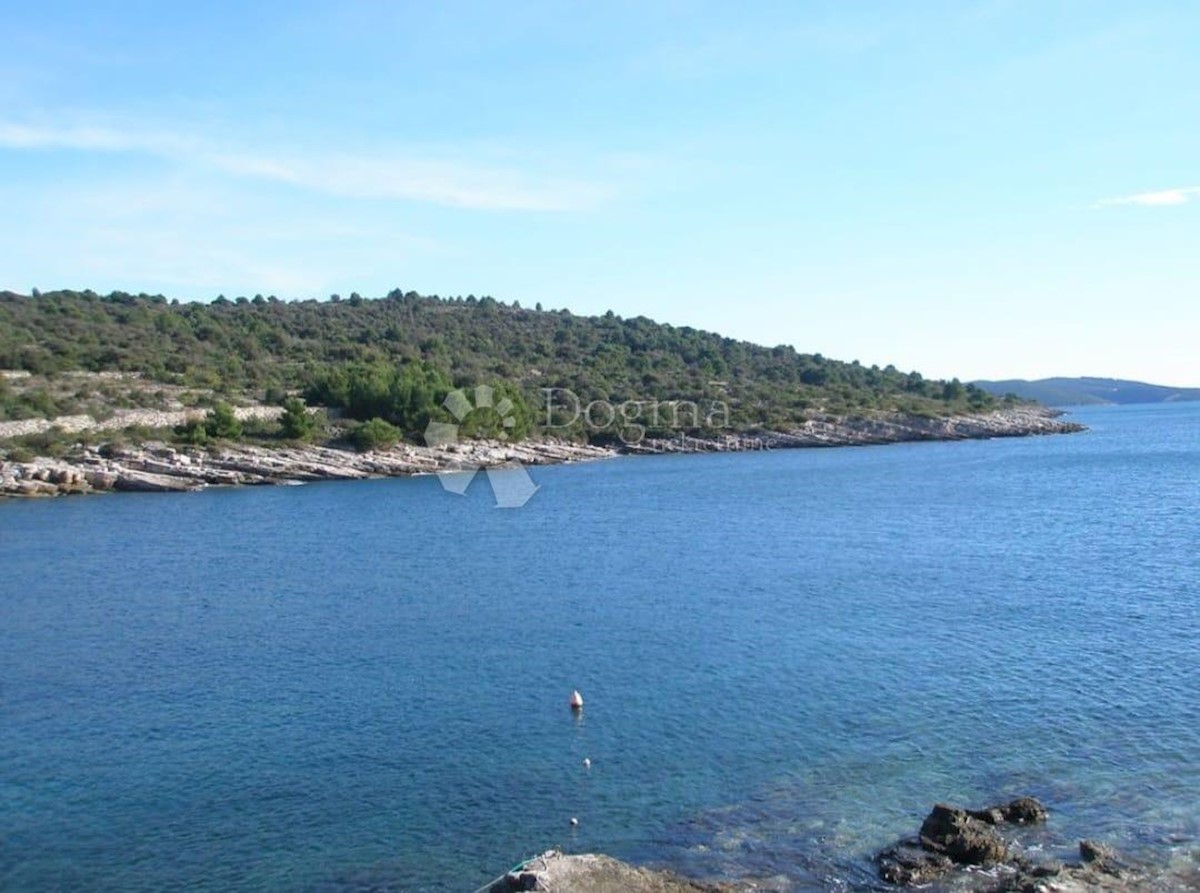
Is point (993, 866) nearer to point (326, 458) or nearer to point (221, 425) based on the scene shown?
point (326, 458)

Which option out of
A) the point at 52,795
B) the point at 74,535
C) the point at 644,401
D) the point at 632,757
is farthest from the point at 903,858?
the point at 644,401

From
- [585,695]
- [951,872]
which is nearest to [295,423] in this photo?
[585,695]

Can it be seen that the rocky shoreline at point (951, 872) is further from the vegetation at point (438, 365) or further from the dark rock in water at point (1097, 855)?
the vegetation at point (438, 365)

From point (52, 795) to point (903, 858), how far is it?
511 inches

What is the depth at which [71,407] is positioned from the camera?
75.6 meters

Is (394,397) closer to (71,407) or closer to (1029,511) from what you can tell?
(71,407)

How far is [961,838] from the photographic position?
13586mm

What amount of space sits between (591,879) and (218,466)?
64.5 m

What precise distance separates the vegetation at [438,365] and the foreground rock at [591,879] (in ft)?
224

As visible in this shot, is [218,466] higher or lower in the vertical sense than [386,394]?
lower

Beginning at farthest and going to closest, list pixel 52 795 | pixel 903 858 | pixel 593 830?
pixel 52 795
pixel 593 830
pixel 903 858

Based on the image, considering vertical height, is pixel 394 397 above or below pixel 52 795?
above

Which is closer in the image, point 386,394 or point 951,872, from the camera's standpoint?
point 951,872

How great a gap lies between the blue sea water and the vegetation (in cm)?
4526
